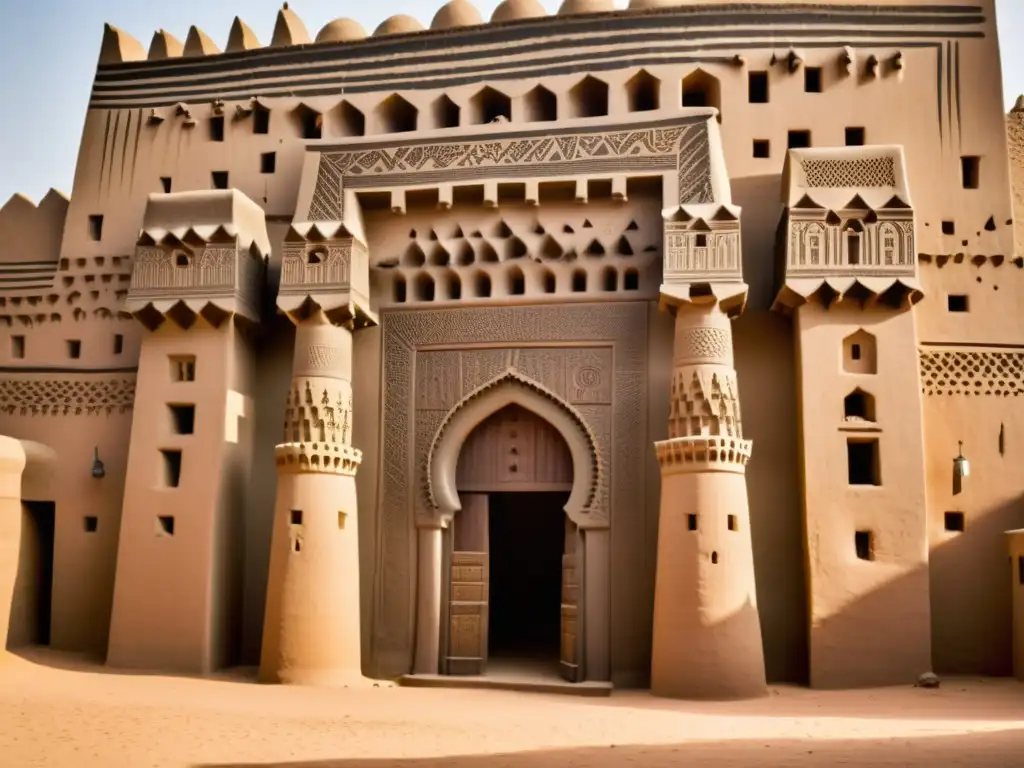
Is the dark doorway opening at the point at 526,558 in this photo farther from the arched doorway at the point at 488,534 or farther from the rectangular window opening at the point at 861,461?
the rectangular window opening at the point at 861,461

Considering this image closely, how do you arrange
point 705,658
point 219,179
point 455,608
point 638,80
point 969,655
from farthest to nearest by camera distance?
Result: point 219,179 → point 638,80 → point 455,608 → point 969,655 → point 705,658

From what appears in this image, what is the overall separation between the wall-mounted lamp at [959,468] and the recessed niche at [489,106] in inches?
266

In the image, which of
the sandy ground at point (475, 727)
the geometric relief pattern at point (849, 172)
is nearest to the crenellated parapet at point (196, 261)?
the sandy ground at point (475, 727)

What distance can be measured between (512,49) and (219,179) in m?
4.25

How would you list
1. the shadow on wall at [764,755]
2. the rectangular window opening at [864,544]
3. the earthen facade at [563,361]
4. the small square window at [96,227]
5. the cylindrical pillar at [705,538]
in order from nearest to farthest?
the shadow on wall at [764,755] < the cylindrical pillar at [705,538] < the rectangular window opening at [864,544] < the earthen facade at [563,361] < the small square window at [96,227]

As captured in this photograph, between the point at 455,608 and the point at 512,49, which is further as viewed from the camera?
the point at 512,49

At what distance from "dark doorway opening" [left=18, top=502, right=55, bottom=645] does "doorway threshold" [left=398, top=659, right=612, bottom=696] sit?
4917 millimetres

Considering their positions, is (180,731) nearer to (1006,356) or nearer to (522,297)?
(522,297)

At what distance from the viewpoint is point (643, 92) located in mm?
14398

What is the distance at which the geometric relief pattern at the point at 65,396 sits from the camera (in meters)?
14.4

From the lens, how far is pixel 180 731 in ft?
29.1

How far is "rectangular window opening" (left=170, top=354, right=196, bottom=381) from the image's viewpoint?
13.7 metres

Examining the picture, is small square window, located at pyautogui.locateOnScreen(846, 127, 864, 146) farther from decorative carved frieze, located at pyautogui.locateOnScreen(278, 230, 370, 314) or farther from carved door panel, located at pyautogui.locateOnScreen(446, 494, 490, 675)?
carved door panel, located at pyautogui.locateOnScreen(446, 494, 490, 675)

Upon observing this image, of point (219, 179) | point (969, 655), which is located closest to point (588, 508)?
point (969, 655)
